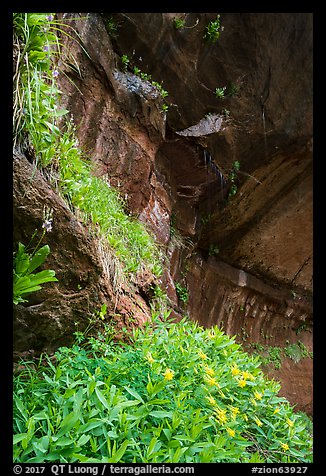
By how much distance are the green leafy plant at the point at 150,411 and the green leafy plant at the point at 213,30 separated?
4102 mm

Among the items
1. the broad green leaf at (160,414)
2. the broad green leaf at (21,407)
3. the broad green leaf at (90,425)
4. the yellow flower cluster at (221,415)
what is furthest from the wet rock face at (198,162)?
the yellow flower cluster at (221,415)

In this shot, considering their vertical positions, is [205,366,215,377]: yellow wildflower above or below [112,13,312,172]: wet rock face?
below

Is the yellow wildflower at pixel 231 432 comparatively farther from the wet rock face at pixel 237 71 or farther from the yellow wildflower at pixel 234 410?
the wet rock face at pixel 237 71

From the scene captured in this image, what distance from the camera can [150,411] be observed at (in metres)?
1.63

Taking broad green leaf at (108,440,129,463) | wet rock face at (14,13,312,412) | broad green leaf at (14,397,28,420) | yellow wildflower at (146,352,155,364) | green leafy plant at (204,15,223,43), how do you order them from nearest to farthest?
broad green leaf at (108,440,129,463) → broad green leaf at (14,397,28,420) → yellow wildflower at (146,352,155,364) → wet rock face at (14,13,312,412) → green leafy plant at (204,15,223,43)

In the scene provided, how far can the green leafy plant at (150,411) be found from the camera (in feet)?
4.73

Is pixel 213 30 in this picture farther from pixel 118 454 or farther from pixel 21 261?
pixel 118 454

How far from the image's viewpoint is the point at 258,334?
26.7 feet

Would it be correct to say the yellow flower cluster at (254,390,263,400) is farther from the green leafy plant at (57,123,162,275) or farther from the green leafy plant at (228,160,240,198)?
the green leafy plant at (228,160,240,198)

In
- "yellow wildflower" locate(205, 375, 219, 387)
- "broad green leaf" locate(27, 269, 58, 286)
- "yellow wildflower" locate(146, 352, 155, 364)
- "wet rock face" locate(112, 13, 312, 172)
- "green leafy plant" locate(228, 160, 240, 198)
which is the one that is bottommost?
"yellow wildflower" locate(146, 352, 155, 364)

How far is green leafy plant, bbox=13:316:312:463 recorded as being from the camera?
1.44 metres

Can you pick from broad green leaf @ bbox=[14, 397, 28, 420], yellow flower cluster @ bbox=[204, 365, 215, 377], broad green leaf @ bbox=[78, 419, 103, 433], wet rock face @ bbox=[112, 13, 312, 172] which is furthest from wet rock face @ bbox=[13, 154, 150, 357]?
wet rock face @ bbox=[112, 13, 312, 172]

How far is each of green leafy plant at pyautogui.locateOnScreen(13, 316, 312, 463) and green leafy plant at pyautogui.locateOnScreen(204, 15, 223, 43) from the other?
161 inches

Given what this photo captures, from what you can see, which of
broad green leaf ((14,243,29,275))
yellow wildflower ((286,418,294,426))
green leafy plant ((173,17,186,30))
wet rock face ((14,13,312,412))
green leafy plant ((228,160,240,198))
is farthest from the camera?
green leafy plant ((228,160,240,198))
